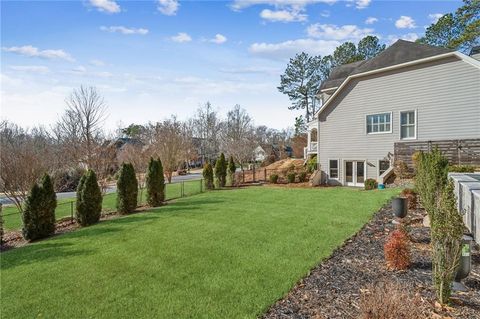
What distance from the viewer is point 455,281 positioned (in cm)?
406

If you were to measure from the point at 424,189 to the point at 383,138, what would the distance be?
10.5m

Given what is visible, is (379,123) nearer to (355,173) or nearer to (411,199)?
(355,173)

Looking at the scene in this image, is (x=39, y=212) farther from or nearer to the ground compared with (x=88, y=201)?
nearer to the ground

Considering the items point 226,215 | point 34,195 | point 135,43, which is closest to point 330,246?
point 226,215

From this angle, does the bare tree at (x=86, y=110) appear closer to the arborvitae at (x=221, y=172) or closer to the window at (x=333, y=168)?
the arborvitae at (x=221, y=172)

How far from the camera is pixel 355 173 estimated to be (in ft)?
59.9

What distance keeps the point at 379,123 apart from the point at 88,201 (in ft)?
51.1

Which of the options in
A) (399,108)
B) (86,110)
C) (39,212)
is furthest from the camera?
(86,110)

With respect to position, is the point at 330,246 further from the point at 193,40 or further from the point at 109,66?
the point at 109,66

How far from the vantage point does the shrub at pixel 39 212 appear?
9711mm

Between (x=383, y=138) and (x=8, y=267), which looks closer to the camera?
(x=8, y=267)

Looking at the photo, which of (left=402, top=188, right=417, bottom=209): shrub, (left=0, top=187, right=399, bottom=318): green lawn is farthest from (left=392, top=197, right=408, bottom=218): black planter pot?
(left=402, top=188, right=417, bottom=209): shrub

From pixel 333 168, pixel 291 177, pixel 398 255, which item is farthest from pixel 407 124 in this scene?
pixel 398 255

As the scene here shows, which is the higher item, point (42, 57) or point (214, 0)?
point (214, 0)
